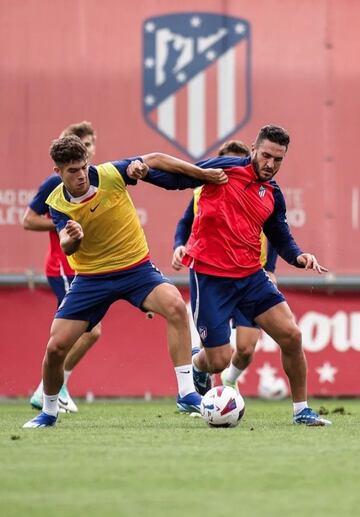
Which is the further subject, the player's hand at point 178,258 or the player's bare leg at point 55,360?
→ the player's hand at point 178,258

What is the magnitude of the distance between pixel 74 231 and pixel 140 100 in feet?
17.2

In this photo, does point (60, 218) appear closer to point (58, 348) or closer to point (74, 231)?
point (74, 231)

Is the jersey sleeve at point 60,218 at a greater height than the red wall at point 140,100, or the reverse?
the red wall at point 140,100

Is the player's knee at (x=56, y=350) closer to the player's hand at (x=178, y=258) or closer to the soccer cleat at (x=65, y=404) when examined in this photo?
the player's hand at (x=178, y=258)

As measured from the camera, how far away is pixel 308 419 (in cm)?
918

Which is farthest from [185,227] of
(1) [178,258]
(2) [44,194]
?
(2) [44,194]

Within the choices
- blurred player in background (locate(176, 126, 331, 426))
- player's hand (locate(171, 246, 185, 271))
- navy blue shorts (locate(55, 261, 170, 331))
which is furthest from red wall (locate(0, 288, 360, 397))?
navy blue shorts (locate(55, 261, 170, 331))

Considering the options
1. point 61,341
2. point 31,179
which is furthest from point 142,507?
point 31,179

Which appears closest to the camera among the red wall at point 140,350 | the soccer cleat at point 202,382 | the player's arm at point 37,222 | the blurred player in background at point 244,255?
the blurred player in background at point 244,255

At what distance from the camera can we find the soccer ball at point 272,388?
13.8 metres

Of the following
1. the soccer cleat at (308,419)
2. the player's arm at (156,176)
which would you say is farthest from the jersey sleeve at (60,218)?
the soccer cleat at (308,419)

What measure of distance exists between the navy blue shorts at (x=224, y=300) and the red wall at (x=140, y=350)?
168 inches

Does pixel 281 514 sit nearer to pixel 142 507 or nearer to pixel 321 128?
pixel 142 507

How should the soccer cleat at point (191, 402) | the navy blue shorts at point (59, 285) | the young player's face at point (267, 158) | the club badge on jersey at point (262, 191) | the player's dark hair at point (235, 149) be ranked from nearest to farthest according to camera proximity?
1. the young player's face at point (267, 158)
2. the club badge on jersey at point (262, 191)
3. the soccer cleat at point (191, 402)
4. the player's dark hair at point (235, 149)
5. the navy blue shorts at point (59, 285)
